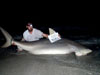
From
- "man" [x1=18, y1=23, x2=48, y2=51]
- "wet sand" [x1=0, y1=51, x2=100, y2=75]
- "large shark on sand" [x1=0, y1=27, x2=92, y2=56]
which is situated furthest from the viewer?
"man" [x1=18, y1=23, x2=48, y2=51]

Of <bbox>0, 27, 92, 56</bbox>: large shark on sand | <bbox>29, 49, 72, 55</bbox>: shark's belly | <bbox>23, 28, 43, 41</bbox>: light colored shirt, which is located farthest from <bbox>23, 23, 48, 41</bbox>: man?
<bbox>29, 49, 72, 55</bbox>: shark's belly

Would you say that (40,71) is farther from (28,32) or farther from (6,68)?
(28,32)

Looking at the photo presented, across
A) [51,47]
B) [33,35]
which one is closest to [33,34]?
[33,35]

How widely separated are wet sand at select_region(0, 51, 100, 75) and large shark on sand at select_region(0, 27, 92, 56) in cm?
19

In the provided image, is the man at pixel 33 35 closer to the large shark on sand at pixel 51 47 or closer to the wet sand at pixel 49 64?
the large shark on sand at pixel 51 47

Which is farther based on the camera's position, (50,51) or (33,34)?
(33,34)

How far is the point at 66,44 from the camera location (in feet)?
25.0

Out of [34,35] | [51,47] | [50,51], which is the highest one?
[34,35]

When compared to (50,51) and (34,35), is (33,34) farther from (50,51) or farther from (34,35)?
(50,51)

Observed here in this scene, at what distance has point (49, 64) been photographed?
666cm

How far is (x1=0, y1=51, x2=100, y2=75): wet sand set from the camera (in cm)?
592

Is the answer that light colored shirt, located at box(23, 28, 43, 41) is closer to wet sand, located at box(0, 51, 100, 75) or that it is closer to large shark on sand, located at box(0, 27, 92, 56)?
large shark on sand, located at box(0, 27, 92, 56)

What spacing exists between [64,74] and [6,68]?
214cm

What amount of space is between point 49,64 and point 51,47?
3.72ft
